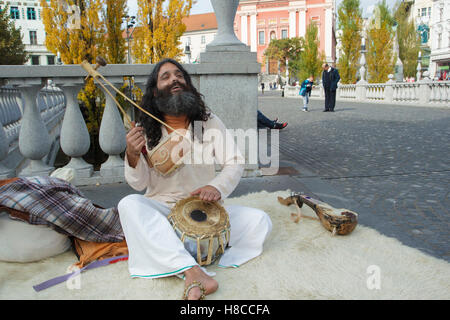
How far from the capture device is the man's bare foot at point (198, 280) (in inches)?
89.2

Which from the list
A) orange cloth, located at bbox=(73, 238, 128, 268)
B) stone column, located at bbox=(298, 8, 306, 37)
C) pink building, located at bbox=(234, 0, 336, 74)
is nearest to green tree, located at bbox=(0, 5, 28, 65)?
orange cloth, located at bbox=(73, 238, 128, 268)

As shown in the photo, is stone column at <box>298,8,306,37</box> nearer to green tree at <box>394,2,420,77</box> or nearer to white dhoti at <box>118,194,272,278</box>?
green tree at <box>394,2,420,77</box>

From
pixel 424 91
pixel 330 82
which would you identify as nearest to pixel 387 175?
pixel 330 82

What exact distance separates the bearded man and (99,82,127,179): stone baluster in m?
1.84

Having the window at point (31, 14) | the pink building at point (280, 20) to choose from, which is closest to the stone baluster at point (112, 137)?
the window at point (31, 14)

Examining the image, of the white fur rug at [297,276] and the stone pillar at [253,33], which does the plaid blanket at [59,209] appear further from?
the stone pillar at [253,33]

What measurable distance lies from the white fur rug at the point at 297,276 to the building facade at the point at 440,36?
55.7 metres

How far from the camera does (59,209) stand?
2857 mm

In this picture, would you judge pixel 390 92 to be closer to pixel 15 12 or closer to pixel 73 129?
pixel 73 129

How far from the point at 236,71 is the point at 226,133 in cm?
203

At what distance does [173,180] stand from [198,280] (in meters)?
0.90

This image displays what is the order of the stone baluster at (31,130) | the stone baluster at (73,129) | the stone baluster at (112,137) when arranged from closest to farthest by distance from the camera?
the stone baluster at (31,130) → the stone baluster at (73,129) → the stone baluster at (112,137)
